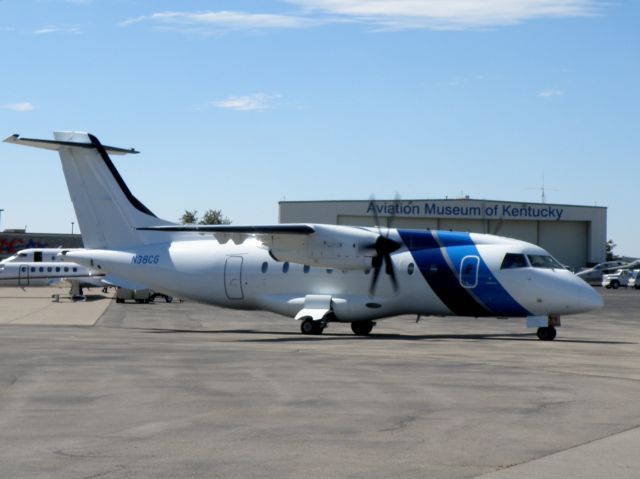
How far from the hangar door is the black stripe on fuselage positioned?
72.3m

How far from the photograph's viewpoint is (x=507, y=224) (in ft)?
335

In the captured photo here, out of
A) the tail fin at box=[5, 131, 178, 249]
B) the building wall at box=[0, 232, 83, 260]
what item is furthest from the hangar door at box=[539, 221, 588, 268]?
the tail fin at box=[5, 131, 178, 249]

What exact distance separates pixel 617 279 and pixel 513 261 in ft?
251

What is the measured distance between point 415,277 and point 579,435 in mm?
20257

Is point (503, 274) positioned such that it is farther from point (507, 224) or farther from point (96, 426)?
point (507, 224)

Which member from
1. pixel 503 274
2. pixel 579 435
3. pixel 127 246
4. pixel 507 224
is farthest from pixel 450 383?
pixel 507 224

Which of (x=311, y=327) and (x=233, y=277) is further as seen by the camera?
(x=233, y=277)

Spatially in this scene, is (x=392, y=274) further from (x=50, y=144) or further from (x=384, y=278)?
(x=50, y=144)

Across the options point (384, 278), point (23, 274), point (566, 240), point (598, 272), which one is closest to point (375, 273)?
point (384, 278)

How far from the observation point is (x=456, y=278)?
3100cm

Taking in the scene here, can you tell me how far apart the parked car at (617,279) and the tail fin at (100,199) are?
A: 247 feet

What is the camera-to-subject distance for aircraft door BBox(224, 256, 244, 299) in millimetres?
34875

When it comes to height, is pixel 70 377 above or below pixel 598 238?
below

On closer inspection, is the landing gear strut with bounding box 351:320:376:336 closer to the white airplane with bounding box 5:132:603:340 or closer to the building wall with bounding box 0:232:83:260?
the white airplane with bounding box 5:132:603:340
